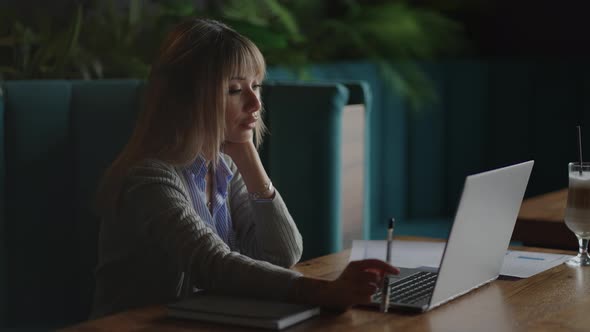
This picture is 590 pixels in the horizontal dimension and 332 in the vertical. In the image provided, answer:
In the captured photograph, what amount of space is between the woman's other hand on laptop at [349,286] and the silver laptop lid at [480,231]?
100 millimetres

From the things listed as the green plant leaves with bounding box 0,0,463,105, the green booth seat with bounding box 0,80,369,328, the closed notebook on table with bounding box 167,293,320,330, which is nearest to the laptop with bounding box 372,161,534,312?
the closed notebook on table with bounding box 167,293,320,330

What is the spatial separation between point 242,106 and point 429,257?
0.46 metres

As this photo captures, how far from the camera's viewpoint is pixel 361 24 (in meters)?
4.46

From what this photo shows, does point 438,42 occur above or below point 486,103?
above

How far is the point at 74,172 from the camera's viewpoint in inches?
101

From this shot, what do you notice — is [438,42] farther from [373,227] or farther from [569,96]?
[373,227]

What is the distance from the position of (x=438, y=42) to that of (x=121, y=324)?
3743mm

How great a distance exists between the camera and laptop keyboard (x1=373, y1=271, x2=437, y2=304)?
1.46 m

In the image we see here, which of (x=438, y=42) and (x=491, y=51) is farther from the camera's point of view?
(x=491, y=51)

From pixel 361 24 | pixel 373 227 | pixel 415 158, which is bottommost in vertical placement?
pixel 373 227

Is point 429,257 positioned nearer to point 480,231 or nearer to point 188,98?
point 480,231

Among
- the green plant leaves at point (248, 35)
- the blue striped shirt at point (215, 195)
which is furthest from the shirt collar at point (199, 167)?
the green plant leaves at point (248, 35)

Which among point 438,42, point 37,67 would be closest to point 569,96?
point 438,42

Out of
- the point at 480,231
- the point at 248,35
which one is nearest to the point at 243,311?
the point at 480,231
